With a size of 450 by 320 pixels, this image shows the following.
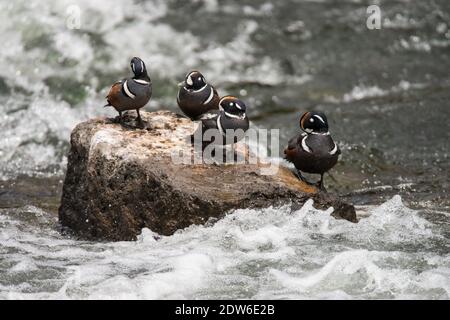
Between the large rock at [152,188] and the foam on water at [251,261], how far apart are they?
12 centimetres

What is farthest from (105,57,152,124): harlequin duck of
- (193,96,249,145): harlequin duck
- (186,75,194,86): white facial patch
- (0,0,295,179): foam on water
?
(0,0,295,179): foam on water

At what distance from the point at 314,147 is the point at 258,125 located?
4.33 meters

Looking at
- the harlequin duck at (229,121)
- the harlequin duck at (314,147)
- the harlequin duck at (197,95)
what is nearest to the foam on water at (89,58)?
the harlequin duck at (197,95)

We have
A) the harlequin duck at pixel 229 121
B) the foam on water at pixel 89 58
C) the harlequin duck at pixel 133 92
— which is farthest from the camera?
the foam on water at pixel 89 58

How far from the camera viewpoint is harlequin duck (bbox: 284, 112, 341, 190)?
24.5ft

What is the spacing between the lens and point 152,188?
271 inches

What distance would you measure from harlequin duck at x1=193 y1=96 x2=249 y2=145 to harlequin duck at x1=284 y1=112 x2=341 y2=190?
53 centimetres

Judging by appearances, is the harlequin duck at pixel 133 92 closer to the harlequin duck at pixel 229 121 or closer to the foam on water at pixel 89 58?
the harlequin duck at pixel 229 121

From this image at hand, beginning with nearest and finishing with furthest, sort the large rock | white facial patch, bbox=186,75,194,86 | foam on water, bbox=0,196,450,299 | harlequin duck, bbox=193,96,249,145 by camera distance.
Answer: foam on water, bbox=0,196,450,299 → the large rock → harlequin duck, bbox=193,96,249,145 → white facial patch, bbox=186,75,194,86

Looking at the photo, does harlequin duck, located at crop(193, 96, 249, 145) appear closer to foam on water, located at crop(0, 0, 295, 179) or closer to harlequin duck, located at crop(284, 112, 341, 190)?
harlequin duck, located at crop(284, 112, 341, 190)

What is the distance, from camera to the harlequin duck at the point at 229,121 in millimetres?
7348

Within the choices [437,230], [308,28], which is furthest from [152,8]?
[437,230]

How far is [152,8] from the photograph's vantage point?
14516 millimetres

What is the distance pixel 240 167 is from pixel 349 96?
238 inches
